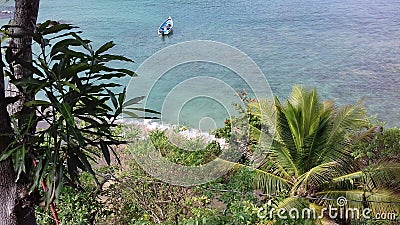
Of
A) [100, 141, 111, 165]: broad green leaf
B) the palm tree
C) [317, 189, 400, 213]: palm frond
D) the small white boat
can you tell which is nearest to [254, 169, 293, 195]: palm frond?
the palm tree

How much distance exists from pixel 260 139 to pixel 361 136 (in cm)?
115

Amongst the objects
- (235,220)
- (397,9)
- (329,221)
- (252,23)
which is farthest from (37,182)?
(397,9)

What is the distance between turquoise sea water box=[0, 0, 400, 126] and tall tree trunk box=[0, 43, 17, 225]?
20.6 ft

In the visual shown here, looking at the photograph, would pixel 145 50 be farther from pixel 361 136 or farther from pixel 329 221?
pixel 329 221

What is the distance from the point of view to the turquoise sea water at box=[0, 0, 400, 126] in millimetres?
9547

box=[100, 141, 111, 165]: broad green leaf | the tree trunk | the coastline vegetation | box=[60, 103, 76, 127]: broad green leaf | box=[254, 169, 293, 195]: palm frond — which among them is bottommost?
box=[254, 169, 293, 195]: palm frond

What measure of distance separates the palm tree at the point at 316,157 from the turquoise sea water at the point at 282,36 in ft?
9.76

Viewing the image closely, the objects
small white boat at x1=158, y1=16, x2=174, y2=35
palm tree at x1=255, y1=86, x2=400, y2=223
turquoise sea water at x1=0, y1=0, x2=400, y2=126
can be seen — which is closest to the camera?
palm tree at x1=255, y1=86, x2=400, y2=223

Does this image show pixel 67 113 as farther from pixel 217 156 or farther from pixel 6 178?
pixel 217 156

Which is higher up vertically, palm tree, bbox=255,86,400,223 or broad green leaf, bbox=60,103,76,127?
broad green leaf, bbox=60,103,76,127

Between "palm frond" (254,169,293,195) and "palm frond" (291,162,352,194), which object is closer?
"palm frond" (291,162,352,194)

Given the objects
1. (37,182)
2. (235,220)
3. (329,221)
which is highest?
(37,182)

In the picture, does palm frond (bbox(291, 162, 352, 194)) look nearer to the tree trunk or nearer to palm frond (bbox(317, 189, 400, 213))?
palm frond (bbox(317, 189, 400, 213))

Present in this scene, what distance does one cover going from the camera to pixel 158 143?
378cm
